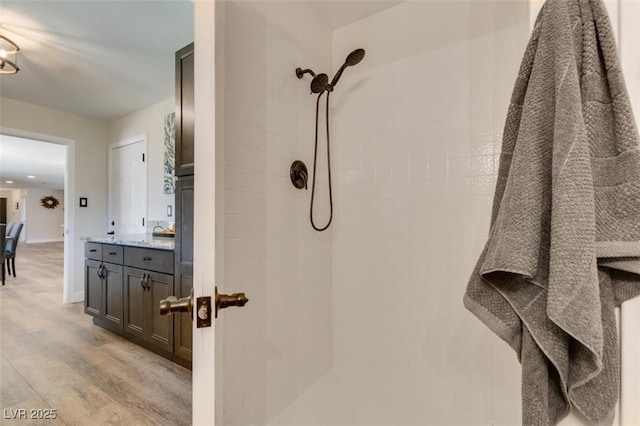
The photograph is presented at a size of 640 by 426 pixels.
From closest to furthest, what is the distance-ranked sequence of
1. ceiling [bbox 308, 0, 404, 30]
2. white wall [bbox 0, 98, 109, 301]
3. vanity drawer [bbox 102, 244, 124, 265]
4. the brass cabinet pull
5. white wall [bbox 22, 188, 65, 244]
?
ceiling [bbox 308, 0, 404, 30]
the brass cabinet pull
vanity drawer [bbox 102, 244, 124, 265]
white wall [bbox 0, 98, 109, 301]
white wall [bbox 22, 188, 65, 244]

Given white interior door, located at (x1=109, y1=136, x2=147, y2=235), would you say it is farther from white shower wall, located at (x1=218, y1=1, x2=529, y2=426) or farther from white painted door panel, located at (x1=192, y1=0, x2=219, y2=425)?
white painted door panel, located at (x1=192, y1=0, x2=219, y2=425)

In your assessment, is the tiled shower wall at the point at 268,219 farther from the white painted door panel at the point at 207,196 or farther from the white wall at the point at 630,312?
the white wall at the point at 630,312

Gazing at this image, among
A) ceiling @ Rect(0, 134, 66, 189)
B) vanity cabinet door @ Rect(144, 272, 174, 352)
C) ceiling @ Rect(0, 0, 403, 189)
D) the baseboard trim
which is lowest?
the baseboard trim

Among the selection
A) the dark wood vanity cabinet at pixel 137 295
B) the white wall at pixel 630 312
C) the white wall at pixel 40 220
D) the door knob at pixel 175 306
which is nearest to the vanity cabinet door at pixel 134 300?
the dark wood vanity cabinet at pixel 137 295

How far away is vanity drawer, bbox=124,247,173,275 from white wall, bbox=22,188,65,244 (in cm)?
1170

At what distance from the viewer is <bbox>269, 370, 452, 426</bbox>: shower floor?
1.50 metres

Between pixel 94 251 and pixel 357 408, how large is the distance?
8.98 ft

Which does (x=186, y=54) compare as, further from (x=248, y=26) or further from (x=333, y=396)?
(x=333, y=396)

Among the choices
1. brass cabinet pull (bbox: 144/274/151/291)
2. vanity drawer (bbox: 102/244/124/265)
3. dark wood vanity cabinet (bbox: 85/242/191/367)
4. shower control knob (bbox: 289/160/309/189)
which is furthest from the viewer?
vanity drawer (bbox: 102/244/124/265)

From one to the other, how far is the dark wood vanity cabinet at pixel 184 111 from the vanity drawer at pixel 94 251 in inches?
59.4

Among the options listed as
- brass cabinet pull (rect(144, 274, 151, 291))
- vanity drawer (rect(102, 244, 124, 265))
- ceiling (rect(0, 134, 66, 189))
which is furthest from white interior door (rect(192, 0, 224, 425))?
ceiling (rect(0, 134, 66, 189))

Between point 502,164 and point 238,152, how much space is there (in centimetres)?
101

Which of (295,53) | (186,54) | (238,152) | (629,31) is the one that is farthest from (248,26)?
(629,31)

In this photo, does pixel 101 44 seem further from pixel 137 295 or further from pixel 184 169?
pixel 137 295
